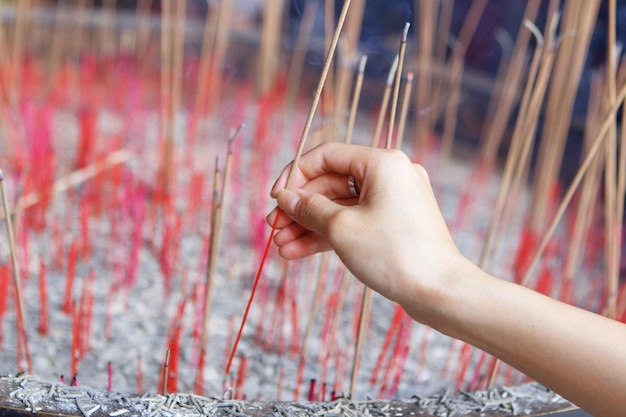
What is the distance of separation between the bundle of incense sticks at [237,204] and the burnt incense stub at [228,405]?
0.22 ft

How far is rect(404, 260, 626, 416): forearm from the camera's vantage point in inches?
23.2

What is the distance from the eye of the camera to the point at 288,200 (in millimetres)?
675

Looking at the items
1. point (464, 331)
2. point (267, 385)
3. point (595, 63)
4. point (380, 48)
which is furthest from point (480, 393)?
point (380, 48)

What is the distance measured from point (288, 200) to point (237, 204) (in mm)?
1155

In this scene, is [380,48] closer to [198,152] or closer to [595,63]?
[595,63]

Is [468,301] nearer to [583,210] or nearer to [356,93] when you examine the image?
[356,93]

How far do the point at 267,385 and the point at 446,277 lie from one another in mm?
630

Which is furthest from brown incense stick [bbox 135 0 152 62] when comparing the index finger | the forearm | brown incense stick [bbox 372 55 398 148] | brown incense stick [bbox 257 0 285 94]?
the forearm

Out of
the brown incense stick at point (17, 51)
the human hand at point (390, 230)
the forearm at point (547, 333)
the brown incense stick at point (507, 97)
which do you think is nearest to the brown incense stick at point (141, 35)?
the brown incense stick at point (17, 51)

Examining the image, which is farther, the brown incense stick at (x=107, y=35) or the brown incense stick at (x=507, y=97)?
the brown incense stick at (x=107, y=35)

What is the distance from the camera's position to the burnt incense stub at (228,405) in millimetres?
694

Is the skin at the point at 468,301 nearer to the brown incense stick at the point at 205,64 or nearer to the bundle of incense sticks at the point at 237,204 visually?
the bundle of incense sticks at the point at 237,204

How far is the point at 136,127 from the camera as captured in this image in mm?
2203

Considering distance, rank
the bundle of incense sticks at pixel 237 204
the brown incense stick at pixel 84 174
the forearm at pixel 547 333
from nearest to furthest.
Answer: the forearm at pixel 547 333 → the bundle of incense sticks at pixel 237 204 → the brown incense stick at pixel 84 174
